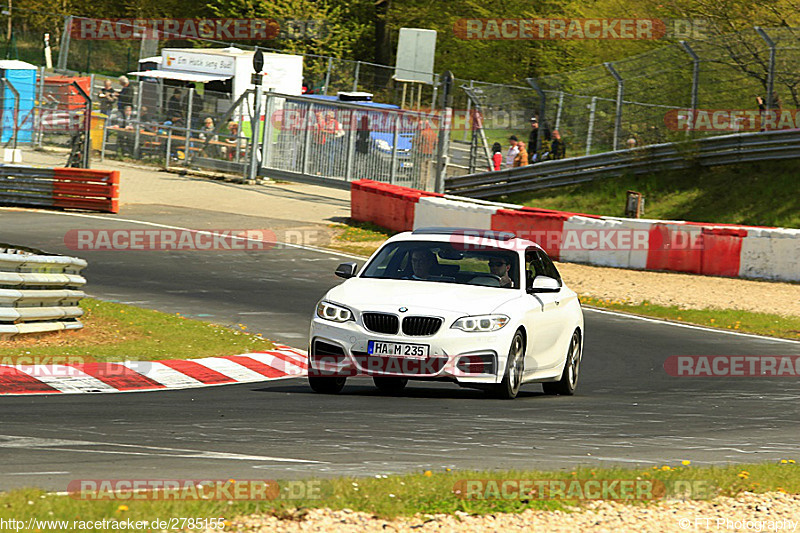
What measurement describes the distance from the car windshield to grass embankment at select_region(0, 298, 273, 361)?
104 inches

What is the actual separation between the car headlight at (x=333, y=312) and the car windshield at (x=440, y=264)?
83 centimetres

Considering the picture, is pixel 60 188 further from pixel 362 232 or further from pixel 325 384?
pixel 325 384

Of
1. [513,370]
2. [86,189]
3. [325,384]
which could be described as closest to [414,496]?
[513,370]

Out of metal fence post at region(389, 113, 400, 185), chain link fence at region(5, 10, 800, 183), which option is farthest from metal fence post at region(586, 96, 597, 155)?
metal fence post at region(389, 113, 400, 185)

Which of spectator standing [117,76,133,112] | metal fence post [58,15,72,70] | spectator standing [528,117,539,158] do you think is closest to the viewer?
spectator standing [528,117,539,158]

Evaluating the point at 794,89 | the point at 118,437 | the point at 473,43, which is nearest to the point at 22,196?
the point at 794,89

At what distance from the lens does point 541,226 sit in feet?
78.0

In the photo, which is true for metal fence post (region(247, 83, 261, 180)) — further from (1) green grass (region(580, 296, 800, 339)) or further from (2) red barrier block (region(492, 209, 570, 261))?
(1) green grass (region(580, 296, 800, 339))

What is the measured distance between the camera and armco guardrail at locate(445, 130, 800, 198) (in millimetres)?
27375

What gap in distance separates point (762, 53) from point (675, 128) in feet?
10.9

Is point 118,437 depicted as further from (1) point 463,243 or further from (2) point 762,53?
(2) point 762,53

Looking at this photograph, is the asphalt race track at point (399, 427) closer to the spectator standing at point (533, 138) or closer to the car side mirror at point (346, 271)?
the car side mirror at point (346, 271)

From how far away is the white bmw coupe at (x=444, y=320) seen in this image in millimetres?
10367

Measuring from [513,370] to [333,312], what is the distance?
1654 millimetres
